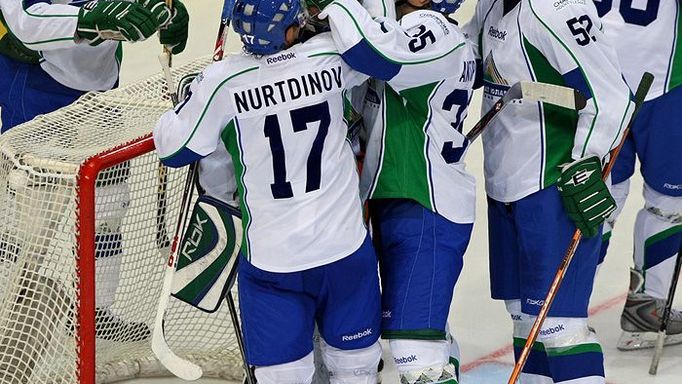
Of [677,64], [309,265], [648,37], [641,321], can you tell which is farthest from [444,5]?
[641,321]

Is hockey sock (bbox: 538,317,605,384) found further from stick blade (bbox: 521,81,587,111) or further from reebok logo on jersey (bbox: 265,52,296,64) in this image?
reebok logo on jersey (bbox: 265,52,296,64)

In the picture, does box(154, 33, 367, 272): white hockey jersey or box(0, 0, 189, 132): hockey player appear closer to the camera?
box(154, 33, 367, 272): white hockey jersey

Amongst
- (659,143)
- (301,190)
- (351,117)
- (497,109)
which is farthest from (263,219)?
(659,143)

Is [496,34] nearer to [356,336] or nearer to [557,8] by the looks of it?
[557,8]

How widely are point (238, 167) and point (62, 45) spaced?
0.93 metres

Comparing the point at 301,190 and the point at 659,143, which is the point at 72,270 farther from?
the point at 659,143

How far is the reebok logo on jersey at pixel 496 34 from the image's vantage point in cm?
329

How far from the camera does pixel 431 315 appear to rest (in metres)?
3.19

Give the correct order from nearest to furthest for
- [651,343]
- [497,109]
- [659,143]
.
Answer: [497,109]
[659,143]
[651,343]

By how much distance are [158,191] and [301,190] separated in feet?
2.38

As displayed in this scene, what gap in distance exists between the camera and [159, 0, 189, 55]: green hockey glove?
11.9ft

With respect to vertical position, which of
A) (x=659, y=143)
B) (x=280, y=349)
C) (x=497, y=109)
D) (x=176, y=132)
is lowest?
(x=659, y=143)

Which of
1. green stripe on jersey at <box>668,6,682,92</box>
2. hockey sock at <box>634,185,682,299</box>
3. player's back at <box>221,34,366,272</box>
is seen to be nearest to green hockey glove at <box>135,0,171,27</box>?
player's back at <box>221,34,366,272</box>

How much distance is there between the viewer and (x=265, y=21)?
2.96 meters
